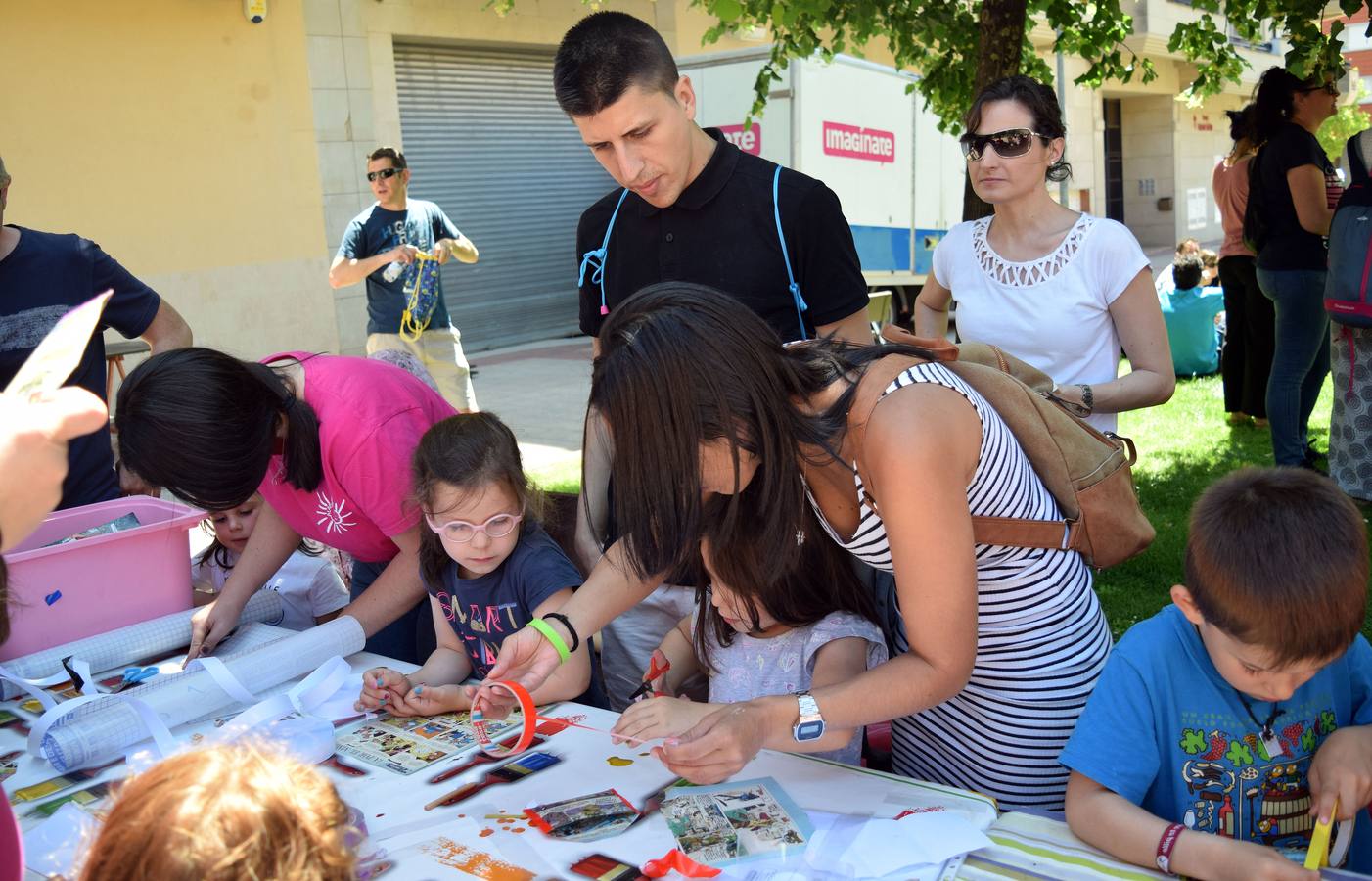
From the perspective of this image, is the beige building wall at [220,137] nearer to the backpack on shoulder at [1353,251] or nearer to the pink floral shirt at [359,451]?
the pink floral shirt at [359,451]

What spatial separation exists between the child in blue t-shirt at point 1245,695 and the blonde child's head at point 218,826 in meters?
1.02

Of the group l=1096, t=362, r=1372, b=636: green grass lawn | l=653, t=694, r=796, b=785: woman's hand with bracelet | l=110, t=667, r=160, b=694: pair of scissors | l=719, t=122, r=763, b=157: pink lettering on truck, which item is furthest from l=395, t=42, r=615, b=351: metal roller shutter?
l=653, t=694, r=796, b=785: woman's hand with bracelet

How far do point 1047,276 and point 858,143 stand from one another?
7417 millimetres

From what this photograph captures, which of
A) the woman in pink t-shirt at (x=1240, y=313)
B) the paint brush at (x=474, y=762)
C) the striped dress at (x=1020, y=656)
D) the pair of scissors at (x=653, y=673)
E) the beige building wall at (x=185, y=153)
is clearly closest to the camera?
the striped dress at (x=1020, y=656)

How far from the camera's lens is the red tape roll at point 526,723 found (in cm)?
184

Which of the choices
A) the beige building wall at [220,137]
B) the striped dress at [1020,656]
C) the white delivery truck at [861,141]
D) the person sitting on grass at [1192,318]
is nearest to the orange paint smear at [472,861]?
the striped dress at [1020,656]

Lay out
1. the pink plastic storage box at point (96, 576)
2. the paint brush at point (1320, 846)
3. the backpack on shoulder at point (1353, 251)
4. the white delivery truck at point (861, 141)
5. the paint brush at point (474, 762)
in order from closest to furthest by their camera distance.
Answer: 1. the paint brush at point (1320, 846)
2. the paint brush at point (474, 762)
3. the pink plastic storage box at point (96, 576)
4. the backpack on shoulder at point (1353, 251)
5. the white delivery truck at point (861, 141)

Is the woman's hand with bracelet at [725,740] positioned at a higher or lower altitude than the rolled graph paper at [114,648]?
higher

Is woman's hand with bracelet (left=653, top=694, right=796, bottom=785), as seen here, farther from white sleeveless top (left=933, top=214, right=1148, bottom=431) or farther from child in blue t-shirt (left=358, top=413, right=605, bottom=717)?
white sleeveless top (left=933, top=214, right=1148, bottom=431)

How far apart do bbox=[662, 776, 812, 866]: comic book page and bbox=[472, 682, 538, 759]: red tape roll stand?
0.90ft

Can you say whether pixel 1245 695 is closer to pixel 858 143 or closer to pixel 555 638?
pixel 555 638

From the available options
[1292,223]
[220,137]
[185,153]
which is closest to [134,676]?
[1292,223]

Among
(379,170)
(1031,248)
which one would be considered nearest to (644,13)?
(379,170)

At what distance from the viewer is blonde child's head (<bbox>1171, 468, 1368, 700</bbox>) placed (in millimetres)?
1485
